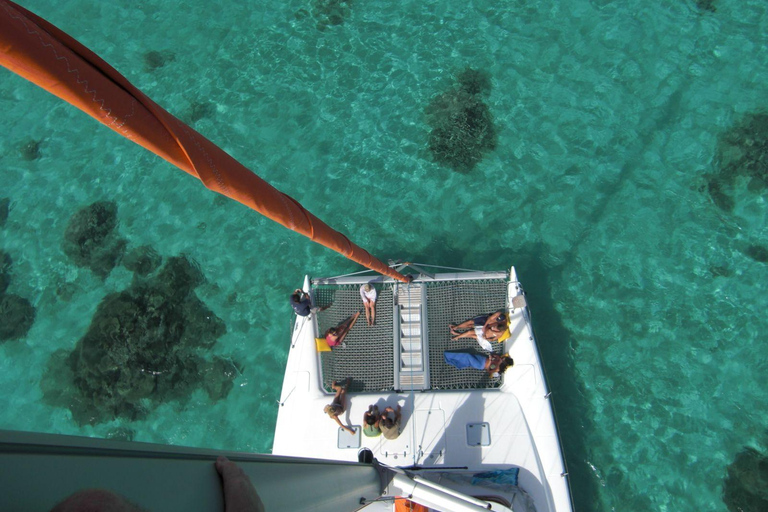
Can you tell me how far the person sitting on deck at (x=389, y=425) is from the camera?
8.44m

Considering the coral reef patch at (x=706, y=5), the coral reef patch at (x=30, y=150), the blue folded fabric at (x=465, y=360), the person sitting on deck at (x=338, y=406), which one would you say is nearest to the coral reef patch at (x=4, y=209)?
the coral reef patch at (x=30, y=150)

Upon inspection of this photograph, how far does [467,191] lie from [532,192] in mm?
1533

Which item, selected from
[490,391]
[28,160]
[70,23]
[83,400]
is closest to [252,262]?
[83,400]

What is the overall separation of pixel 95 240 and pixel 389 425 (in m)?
9.25

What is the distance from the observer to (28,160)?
13.8 m

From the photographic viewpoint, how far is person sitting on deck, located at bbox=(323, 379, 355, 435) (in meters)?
8.77

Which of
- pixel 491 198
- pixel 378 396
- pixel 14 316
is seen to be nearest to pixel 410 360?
pixel 378 396

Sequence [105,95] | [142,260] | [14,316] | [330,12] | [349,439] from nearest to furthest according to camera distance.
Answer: [105,95]
[349,439]
[14,316]
[142,260]
[330,12]

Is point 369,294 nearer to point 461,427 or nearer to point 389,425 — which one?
point 389,425

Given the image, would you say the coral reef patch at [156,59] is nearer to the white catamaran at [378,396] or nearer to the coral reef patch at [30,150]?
the coral reef patch at [30,150]

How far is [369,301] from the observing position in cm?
990

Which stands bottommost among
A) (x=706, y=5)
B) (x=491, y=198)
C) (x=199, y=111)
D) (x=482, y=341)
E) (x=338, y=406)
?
(x=338, y=406)

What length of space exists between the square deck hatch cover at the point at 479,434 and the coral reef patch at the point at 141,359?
18.4 ft

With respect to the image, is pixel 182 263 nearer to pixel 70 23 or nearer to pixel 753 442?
pixel 70 23
